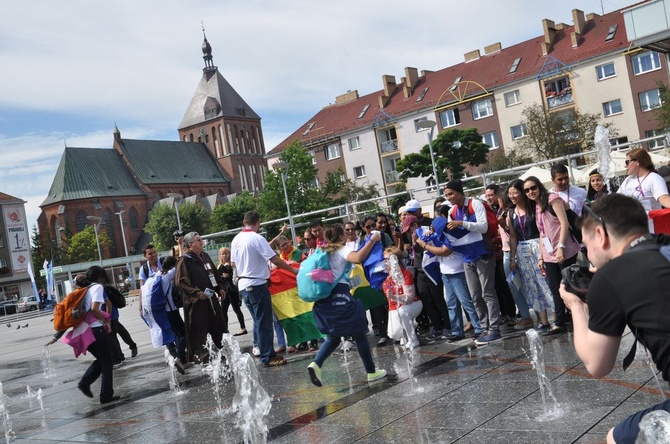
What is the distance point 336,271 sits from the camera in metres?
7.96

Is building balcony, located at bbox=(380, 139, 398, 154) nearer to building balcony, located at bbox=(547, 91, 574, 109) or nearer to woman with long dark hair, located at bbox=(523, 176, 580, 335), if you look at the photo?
building balcony, located at bbox=(547, 91, 574, 109)

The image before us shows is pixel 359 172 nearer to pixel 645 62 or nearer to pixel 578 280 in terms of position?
pixel 645 62

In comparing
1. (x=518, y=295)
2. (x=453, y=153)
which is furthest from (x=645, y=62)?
(x=518, y=295)

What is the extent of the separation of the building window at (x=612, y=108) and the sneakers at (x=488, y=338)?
56339mm

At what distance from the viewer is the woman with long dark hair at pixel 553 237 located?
8703mm

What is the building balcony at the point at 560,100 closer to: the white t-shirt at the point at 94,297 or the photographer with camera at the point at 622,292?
→ the white t-shirt at the point at 94,297

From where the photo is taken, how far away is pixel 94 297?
31.5ft

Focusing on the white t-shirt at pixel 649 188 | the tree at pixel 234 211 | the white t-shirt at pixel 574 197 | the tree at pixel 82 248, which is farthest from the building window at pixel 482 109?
the white t-shirt at pixel 649 188

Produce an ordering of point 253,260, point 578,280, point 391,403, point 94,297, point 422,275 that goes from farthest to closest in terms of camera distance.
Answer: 1. point 422,275
2. point 253,260
3. point 94,297
4. point 391,403
5. point 578,280

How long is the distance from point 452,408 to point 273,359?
4.35 metres

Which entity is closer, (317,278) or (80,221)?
(317,278)

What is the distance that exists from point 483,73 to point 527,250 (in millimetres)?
65613

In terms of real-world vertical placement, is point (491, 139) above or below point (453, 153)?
above

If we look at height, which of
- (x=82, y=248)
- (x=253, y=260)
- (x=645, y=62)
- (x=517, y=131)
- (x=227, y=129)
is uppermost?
(x=227, y=129)
